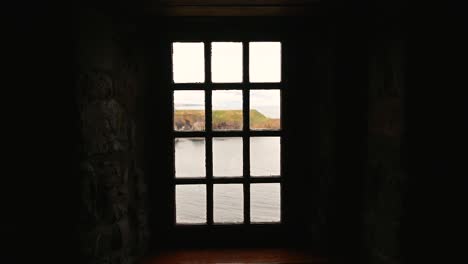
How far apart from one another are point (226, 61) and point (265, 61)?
19 cm

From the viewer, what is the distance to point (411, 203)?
1354mm

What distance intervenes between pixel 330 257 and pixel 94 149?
3.72ft

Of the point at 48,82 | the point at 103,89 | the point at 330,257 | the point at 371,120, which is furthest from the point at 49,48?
the point at 330,257

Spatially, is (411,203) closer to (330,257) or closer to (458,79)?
(458,79)

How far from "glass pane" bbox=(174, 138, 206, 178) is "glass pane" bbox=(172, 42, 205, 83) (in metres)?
0.30

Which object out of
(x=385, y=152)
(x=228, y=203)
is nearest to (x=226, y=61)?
(x=228, y=203)

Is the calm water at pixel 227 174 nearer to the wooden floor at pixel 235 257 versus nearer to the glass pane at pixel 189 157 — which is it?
the glass pane at pixel 189 157

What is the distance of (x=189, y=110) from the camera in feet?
6.77

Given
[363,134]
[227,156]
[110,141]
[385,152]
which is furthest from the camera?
[227,156]

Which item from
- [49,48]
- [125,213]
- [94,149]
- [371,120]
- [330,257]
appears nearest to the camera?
[49,48]

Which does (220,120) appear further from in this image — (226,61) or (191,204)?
(191,204)

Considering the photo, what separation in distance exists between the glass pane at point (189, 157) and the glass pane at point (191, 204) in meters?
0.06

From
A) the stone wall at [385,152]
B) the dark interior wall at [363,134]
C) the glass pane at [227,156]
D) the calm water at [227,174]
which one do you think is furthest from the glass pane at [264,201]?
the stone wall at [385,152]

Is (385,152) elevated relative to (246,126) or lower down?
lower down
